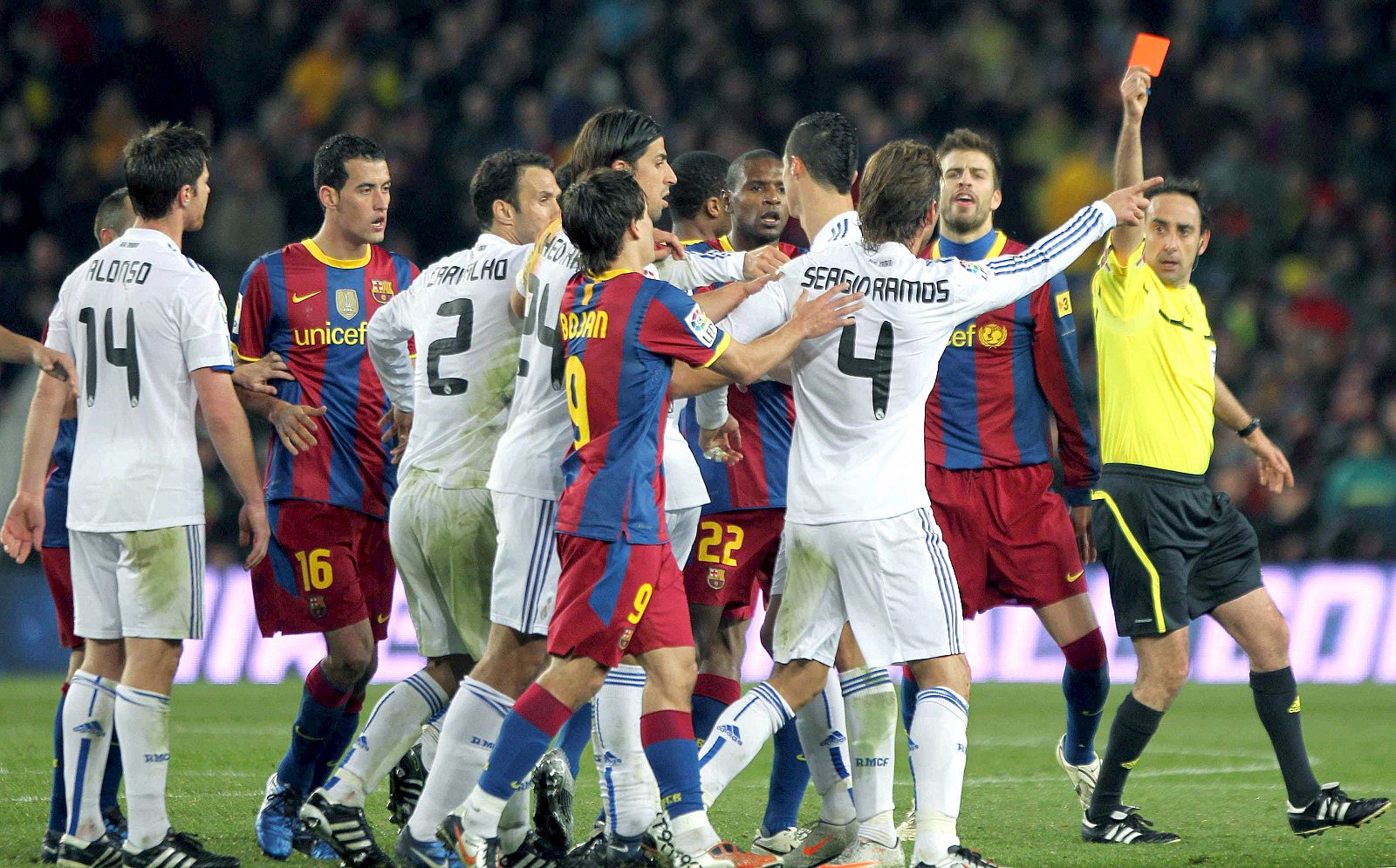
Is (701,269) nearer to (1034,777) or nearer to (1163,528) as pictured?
(1163,528)

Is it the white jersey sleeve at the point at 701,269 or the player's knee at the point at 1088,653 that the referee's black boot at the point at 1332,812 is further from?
the white jersey sleeve at the point at 701,269

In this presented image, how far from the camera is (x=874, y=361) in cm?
548

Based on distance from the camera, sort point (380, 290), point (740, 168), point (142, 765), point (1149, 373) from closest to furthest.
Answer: point (142, 765) → point (1149, 373) → point (740, 168) → point (380, 290)

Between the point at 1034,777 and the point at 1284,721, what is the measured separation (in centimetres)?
195

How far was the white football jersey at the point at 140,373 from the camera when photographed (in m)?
5.69

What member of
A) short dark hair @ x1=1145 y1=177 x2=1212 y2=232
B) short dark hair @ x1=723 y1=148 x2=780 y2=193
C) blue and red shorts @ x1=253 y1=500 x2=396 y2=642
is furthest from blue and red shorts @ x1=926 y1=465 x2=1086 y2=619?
blue and red shorts @ x1=253 y1=500 x2=396 y2=642

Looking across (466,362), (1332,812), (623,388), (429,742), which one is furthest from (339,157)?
(1332,812)

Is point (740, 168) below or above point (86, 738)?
above

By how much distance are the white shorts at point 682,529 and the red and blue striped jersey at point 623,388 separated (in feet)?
2.23

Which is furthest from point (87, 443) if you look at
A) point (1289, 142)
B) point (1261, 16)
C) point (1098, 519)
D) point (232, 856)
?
point (1261, 16)

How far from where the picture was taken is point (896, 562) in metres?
5.46

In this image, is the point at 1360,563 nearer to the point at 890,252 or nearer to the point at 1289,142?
the point at 1289,142

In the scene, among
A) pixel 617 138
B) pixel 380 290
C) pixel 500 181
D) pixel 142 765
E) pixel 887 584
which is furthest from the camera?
pixel 380 290

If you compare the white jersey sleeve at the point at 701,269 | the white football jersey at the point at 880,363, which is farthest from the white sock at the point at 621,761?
the white jersey sleeve at the point at 701,269
